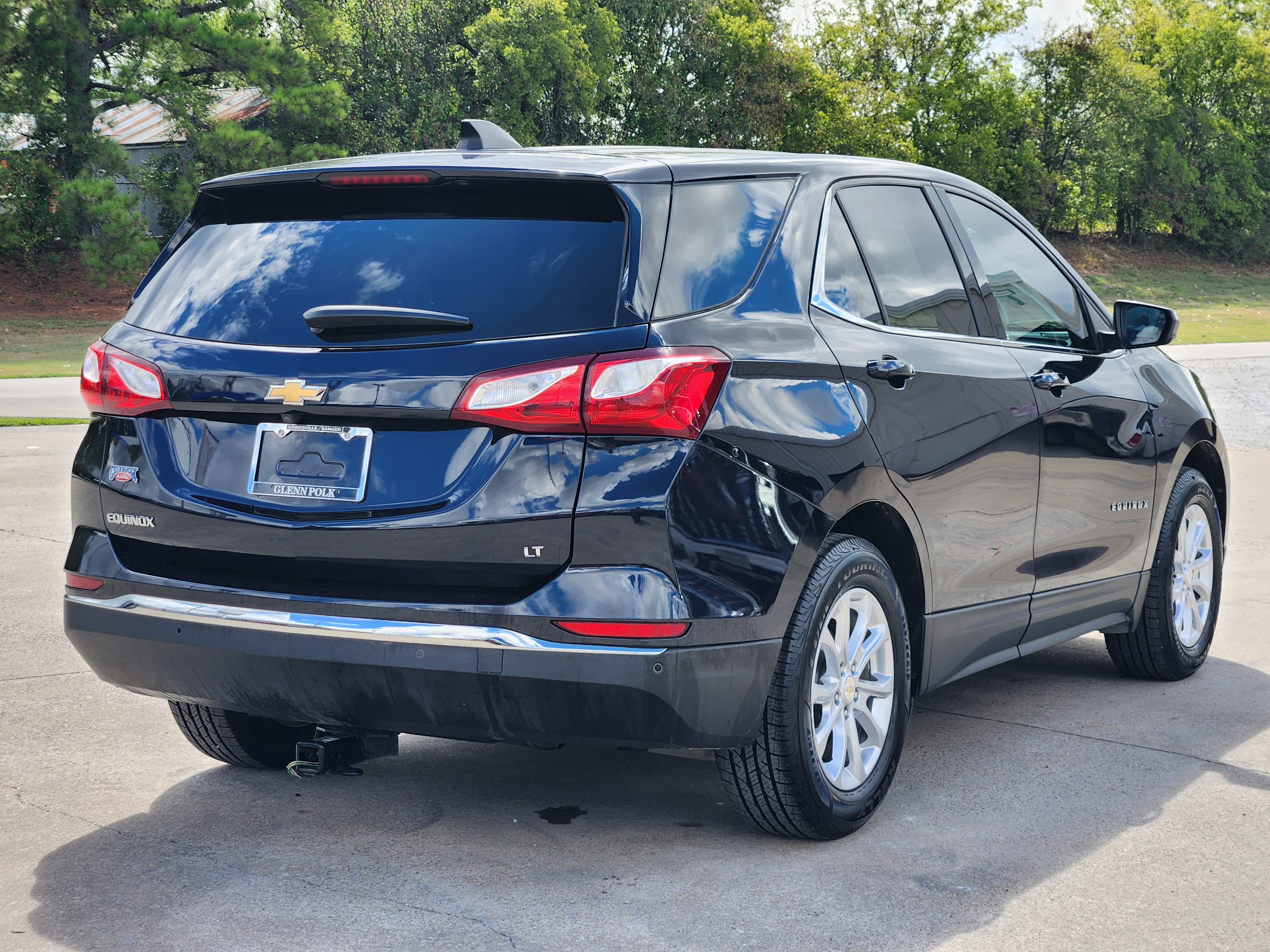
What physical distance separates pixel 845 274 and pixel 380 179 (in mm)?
1276

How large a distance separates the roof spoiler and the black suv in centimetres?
3

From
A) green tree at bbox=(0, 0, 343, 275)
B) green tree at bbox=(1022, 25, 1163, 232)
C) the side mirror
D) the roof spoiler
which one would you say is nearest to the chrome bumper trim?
the roof spoiler

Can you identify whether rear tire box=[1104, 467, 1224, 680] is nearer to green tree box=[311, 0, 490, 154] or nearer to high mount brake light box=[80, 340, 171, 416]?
high mount brake light box=[80, 340, 171, 416]

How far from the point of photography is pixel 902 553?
13.5 feet

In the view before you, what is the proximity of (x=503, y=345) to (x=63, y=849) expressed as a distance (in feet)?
5.76

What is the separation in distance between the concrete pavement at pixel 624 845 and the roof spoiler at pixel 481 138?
184 cm

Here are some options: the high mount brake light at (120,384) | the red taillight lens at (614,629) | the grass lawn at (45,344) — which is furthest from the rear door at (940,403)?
the grass lawn at (45,344)

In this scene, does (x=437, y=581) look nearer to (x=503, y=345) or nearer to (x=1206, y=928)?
(x=503, y=345)

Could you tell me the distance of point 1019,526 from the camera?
179 inches

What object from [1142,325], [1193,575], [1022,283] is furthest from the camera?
[1193,575]

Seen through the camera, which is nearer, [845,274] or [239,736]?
[845,274]

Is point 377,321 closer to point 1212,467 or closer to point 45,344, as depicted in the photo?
point 1212,467

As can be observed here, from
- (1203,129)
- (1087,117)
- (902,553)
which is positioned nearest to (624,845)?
(902,553)

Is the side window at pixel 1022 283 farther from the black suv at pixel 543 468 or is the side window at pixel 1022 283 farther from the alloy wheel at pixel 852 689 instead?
the alloy wheel at pixel 852 689
